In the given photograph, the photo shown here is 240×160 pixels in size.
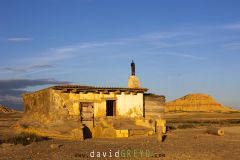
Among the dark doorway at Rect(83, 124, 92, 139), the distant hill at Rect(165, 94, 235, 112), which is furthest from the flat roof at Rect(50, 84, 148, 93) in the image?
the distant hill at Rect(165, 94, 235, 112)

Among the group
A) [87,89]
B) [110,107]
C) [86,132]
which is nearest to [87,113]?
[86,132]

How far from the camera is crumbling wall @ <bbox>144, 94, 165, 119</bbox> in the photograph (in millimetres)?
29609

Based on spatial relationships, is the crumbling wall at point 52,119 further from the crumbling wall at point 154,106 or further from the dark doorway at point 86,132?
the crumbling wall at point 154,106

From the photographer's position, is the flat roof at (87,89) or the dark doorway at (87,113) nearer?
the flat roof at (87,89)

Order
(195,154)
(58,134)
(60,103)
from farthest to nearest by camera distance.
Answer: (60,103) < (58,134) < (195,154)

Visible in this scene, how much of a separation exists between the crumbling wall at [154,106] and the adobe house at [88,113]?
134 centimetres

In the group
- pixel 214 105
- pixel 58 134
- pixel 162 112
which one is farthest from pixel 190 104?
pixel 58 134

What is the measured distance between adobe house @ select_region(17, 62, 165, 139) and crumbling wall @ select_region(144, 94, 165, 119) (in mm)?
1344

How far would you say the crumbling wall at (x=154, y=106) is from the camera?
29609 millimetres

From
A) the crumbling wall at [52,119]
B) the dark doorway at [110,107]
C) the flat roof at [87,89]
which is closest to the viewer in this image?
the crumbling wall at [52,119]

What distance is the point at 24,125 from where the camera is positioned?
91.1 ft

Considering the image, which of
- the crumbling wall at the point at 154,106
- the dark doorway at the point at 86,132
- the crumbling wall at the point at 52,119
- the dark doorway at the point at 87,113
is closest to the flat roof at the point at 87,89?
the crumbling wall at the point at 52,119

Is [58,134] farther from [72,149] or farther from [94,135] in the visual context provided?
[72,149]

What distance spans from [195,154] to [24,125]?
15771mm
